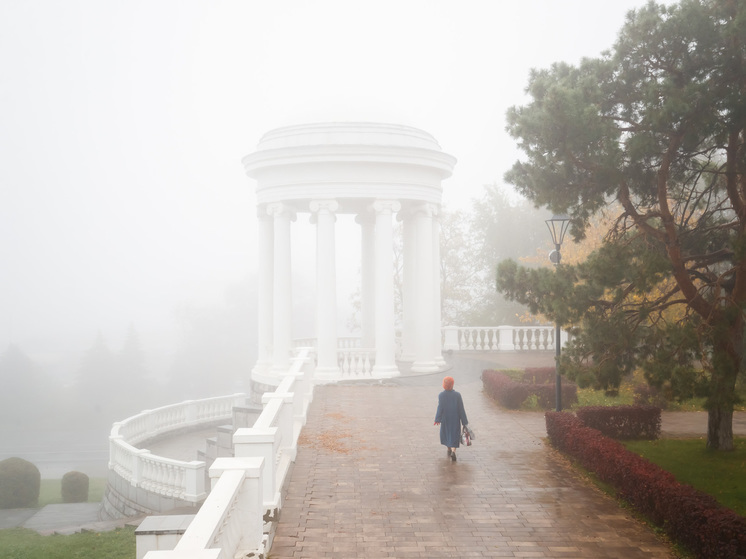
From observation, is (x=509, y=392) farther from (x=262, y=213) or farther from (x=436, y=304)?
(x=262, y=213)

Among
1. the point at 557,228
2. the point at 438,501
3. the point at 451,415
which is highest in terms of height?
the point at 557,228

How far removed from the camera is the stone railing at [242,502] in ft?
21.0

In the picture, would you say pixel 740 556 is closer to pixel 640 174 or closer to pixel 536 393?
pixel 640 174

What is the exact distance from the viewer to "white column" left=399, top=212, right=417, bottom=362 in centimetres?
3172

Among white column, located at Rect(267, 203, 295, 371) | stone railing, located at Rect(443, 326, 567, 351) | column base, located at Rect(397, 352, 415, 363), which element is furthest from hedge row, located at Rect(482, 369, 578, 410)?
stone railing, located at Rect(443, 326, 567, 351)

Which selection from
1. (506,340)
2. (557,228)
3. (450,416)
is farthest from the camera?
(506,340)

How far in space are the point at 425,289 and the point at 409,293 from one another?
326 centimetres

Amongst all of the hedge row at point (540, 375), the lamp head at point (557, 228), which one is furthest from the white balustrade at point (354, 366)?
the lamp head at point (557, 228)

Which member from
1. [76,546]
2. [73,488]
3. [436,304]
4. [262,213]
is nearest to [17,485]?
[73,488]

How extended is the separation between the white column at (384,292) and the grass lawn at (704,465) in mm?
12354

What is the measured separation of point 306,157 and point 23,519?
18781 millimetres

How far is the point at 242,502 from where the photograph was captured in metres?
8.70

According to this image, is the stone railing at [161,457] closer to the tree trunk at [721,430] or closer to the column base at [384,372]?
the column base at [384,372]

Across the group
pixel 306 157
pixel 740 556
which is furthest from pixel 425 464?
pixel 306 157
